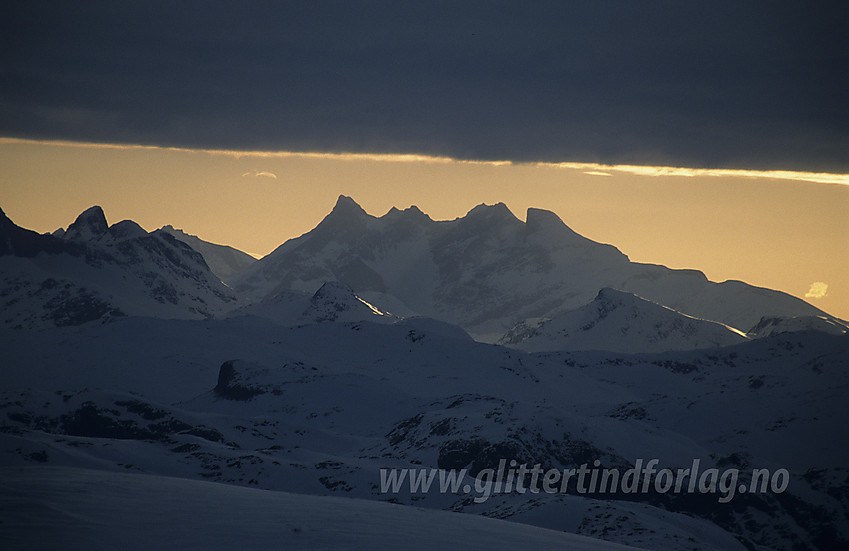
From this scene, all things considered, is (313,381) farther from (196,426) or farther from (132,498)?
(132,498)

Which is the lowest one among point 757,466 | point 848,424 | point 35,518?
point 35,518

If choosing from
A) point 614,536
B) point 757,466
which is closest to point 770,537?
point 757,466

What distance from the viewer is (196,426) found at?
135375 millimetres

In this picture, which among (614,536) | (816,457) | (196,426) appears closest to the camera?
(614,536)

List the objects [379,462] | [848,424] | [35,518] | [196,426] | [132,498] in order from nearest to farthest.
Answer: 1. [35,518]
2. [132,498]
3. [379,462]
4. [196,426]
5. [848,424]

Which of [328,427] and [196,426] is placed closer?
[196,426]

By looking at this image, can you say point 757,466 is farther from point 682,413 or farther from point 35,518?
point 35,518

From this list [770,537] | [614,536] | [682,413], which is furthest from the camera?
[682,413]

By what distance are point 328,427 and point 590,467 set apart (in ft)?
169

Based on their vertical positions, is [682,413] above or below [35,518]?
above

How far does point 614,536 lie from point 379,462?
147ft

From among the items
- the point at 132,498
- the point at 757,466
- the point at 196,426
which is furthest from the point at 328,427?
the point at 132,498

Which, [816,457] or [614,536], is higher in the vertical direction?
[816,457]

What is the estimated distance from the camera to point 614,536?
72750 millimetres
